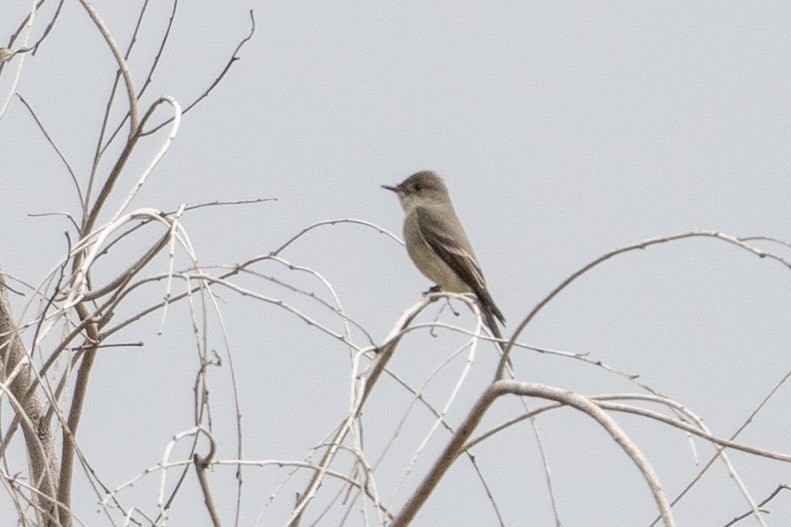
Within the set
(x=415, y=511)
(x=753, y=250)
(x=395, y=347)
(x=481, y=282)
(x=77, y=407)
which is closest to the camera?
(x=753, y=250)

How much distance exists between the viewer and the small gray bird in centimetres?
826

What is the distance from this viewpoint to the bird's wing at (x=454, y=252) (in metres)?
8.23

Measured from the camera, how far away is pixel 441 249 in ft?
27.7

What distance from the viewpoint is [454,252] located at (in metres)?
8.44

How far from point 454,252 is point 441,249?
0.26 feet

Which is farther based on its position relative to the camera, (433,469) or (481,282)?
(481,282)

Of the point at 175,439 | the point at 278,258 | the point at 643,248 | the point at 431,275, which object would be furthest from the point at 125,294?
the point at 431,275

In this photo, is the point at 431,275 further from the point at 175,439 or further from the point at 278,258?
the point at 175,439

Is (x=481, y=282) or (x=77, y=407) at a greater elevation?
(x=481, y=282)

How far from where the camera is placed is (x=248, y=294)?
3006 millimetres

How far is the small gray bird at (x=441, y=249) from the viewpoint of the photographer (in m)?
8.26

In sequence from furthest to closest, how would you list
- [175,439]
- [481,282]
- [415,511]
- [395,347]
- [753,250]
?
[481,282]
[395,347]
[415,511]
[175,439]
[753,250]

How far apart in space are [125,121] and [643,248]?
2208 mm

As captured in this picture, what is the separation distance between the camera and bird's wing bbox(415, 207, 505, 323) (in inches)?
324
